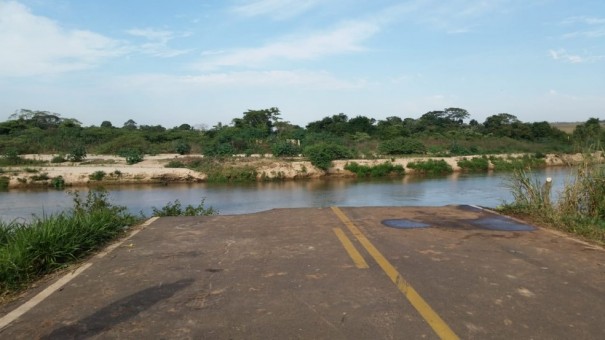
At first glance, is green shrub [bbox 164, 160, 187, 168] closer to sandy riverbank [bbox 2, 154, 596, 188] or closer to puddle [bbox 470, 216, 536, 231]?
sandy riverbank [bbox 2, 154, 596, 188]

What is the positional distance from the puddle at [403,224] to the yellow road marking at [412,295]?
131 cm

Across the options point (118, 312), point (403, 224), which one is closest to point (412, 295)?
point (118, 312)

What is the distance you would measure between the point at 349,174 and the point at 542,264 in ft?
105

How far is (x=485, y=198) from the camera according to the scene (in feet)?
74.1

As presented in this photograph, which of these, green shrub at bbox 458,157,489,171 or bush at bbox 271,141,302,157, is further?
bush at bbox 271,141,302,157

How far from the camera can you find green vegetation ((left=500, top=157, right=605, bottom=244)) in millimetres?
8664

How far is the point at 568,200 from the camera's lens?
30.0 ft

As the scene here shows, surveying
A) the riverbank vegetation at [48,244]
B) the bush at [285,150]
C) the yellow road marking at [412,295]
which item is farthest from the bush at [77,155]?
the yellow road marking at [412,295]

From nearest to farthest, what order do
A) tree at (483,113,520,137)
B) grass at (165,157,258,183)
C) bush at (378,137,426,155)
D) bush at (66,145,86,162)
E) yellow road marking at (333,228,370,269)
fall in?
yellow road marking at (333,228,370,269) < grass at (165,157,258,183) < bush at (66,145,86,162) < bush at (378,137,426,155) < tree at (483,113,520,137)

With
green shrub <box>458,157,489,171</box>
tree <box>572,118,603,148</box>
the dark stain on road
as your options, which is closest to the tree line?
green shrub <box>458,157,489,171</box>

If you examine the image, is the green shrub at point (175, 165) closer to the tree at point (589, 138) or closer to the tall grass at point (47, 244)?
the tall grass at point (47, 244)

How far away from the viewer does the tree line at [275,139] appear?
44938mm

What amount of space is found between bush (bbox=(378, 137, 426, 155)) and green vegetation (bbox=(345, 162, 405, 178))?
732 centimetres

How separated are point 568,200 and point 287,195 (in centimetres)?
1819
